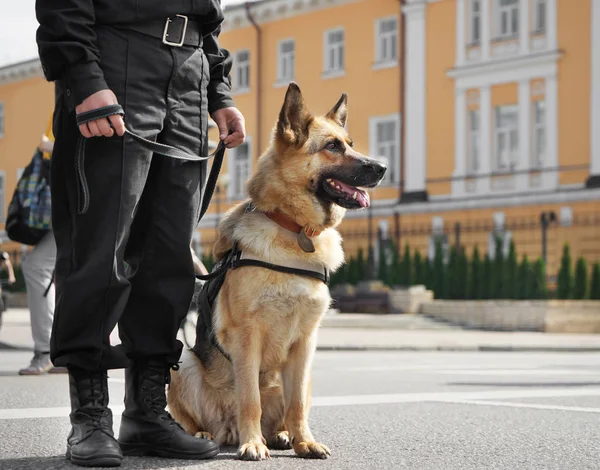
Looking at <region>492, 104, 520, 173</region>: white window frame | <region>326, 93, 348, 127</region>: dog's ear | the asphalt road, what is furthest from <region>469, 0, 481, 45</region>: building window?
<region>326, 93, 348, 127</region>: dog's ear

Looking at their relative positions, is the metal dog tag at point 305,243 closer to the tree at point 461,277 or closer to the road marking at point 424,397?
Result: the road marking at point 424,397

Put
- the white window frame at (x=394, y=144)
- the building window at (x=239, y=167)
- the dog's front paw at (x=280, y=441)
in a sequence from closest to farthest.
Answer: the dog's front paw at (x=280, y=441) < the white window frame at (x=394, y=144) < the building window at (x=239, y=167)

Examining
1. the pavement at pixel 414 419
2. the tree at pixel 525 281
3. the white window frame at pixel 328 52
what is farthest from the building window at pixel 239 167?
the pavement at pixel 414 419

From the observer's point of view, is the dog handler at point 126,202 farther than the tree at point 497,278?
No

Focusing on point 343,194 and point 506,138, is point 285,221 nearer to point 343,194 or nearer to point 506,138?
point 343,194

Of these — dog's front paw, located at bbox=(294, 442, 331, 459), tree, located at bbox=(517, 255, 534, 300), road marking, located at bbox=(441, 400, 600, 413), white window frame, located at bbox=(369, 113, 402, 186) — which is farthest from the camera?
white window frame, located at bbox=(369, 113, 402, 186)

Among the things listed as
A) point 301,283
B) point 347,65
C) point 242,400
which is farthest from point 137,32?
point 347,65

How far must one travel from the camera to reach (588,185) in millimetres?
28453

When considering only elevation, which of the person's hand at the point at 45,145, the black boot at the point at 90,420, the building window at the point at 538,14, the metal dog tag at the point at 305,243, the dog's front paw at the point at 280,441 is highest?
the building window at the point at 538,14

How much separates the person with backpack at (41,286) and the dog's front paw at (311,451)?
462 cm

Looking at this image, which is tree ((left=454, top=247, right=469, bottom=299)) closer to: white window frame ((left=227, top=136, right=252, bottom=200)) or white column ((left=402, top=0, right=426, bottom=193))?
white column ((left=402, top=0, right=426, bottom=193))

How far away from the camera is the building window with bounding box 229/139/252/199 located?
38469 millimetres

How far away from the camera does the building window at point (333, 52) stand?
117 feet

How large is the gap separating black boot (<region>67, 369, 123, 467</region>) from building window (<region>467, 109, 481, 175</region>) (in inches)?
1087
